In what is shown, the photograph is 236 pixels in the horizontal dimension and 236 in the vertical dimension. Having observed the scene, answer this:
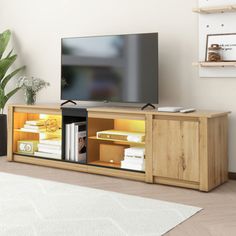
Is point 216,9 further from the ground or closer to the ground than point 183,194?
further from the ground

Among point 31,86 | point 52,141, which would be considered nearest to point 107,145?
point 52,141

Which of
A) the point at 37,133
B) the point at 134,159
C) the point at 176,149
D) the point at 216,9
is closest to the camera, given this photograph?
the point at 176,149

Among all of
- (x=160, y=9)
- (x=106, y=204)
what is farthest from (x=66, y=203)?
(x=160, y=9)

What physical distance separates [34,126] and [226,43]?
7.06 feet

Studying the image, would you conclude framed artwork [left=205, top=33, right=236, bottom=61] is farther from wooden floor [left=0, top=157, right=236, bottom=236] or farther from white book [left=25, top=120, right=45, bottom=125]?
white book [left=25, top=120, right=45, bottom=125]

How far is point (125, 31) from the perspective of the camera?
4.29 metres

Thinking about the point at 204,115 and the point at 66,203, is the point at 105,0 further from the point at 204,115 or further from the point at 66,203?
the point at 66,203

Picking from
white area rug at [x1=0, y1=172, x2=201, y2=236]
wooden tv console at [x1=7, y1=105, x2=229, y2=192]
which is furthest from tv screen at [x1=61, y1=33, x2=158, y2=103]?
white area rug at [x1=0, y1=172, x2=201, y2=236]

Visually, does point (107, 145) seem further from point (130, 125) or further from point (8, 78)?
point (8, 78)

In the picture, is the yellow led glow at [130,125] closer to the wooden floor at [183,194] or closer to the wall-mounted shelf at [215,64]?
the wooden floor at [183,194]

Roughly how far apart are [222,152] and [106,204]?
122 cm

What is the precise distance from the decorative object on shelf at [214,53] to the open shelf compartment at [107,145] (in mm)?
958

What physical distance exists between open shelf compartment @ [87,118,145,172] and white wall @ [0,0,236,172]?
1.40 ft

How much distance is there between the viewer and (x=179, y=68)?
398 cm
